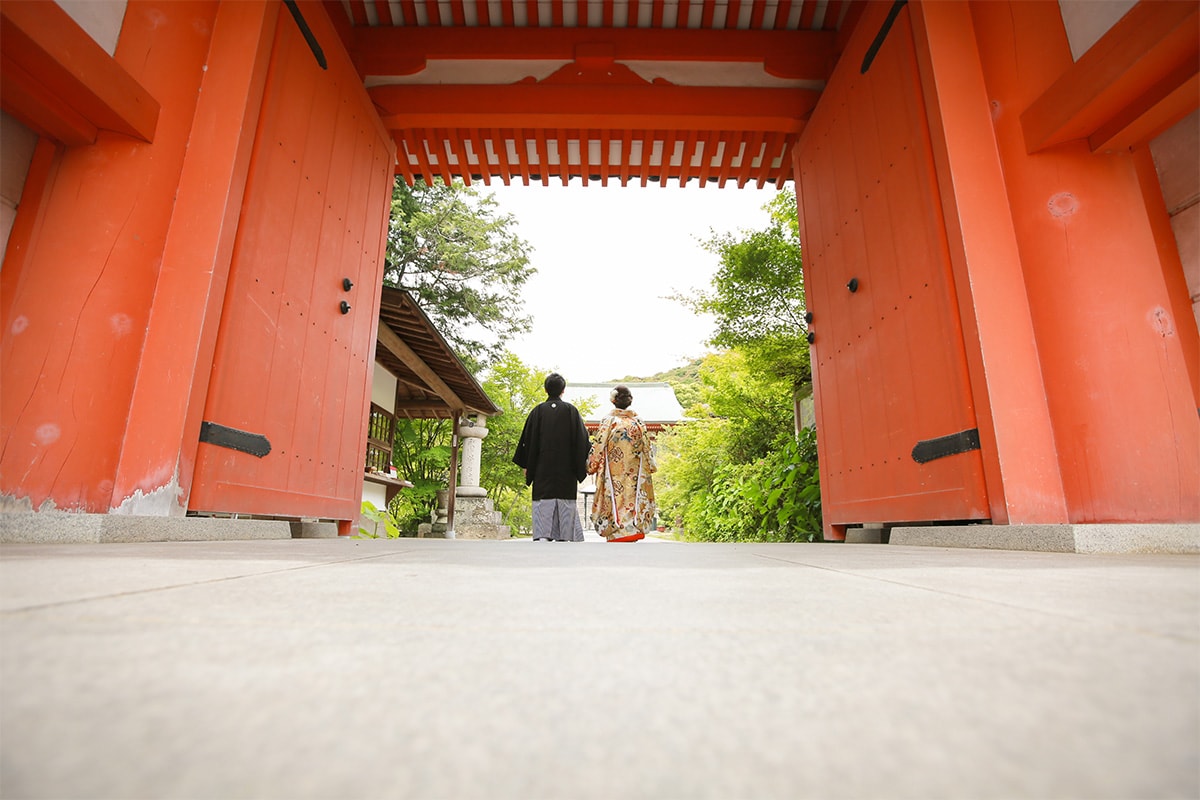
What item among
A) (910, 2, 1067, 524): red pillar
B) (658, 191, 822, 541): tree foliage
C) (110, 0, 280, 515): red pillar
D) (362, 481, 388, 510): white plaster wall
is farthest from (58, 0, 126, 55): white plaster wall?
(362, 481, 388, 510): white plaster wall

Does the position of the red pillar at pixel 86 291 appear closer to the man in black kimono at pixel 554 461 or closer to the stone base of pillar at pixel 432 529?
the man in black kimono at pixel 554 461

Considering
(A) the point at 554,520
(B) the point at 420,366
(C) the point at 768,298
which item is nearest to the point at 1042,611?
(A) the point at 554,520

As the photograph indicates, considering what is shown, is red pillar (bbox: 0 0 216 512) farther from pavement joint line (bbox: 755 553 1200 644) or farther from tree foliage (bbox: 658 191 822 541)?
tree foliage (bbox: 658 191 822 541)

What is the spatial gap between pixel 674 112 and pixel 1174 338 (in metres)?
3.10

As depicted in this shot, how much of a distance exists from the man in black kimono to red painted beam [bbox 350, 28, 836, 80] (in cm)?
234

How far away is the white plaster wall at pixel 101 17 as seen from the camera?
2059mm

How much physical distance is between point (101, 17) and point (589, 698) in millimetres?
3138

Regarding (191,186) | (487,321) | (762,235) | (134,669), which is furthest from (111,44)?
(487,321)

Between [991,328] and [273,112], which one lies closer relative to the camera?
[991,328]

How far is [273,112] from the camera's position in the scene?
2684mm

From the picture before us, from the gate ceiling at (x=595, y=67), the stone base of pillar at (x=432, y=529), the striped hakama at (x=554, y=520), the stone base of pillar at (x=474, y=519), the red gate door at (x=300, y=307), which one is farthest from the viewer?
the stone base of pillar at (x=432, y=529)

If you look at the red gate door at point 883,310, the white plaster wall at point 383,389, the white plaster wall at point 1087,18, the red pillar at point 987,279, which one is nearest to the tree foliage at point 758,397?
the red gate door at point 883,310

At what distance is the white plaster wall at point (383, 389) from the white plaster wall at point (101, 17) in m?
5.32

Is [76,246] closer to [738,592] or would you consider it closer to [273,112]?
[273,112]
